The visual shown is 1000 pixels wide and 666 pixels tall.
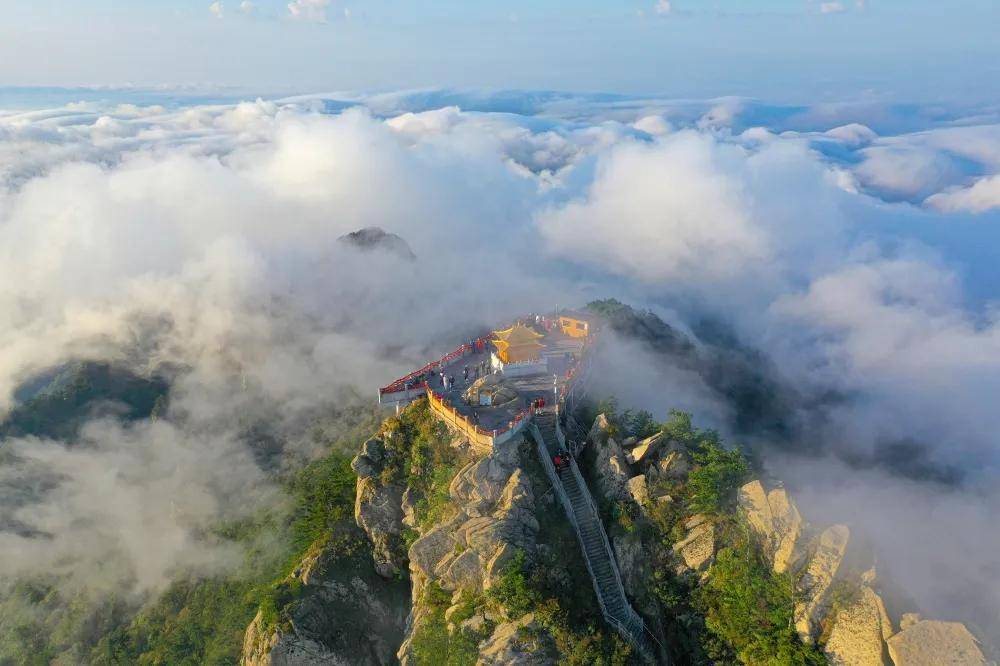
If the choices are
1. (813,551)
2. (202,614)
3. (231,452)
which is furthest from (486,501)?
(231,452)

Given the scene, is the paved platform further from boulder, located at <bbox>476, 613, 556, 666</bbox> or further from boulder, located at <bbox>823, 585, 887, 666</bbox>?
boulder, located at <bbox>823, 585, 887, 666</bbox>

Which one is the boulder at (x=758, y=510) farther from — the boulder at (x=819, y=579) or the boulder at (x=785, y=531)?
the boulder at (x=819, y=579)

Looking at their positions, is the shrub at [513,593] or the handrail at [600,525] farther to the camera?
the handrail at [600,525]

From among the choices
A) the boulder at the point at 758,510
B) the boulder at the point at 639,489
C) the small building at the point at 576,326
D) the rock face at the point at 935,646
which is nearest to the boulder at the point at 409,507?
the boulder at the point at 639,489

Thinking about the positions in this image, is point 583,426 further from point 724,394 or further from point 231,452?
point 231,452

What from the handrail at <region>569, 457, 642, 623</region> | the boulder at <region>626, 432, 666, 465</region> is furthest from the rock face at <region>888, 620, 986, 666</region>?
the boulder at <region>626, 432, 666, 465</region>

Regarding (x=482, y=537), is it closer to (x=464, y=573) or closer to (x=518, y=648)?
(x=464, y=573)
